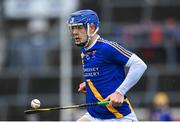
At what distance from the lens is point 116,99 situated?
8828mm

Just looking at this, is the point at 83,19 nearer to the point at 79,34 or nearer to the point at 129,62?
the point at 79,34

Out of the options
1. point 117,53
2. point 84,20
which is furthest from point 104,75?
point 84,20

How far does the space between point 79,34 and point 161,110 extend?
7663mm

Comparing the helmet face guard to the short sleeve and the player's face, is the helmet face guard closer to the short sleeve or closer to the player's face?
the player's face

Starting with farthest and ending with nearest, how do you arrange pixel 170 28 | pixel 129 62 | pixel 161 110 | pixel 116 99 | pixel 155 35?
pixel 170 28 → pixel 155 35 → pixel 161 110 → pixel 129 62 → pixel 116 99

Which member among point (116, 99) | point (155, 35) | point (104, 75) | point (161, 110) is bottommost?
point (161, 110)

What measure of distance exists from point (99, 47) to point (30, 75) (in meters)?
10.2

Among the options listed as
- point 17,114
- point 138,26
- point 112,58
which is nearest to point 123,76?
point 112,58

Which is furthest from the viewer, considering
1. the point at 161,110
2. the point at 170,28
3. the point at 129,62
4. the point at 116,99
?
the point at 170,28

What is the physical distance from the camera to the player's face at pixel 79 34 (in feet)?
29.9

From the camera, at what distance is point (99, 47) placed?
9.16 meters

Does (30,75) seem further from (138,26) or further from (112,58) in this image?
(112,58)

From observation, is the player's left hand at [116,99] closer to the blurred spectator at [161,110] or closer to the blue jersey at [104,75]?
the blue jersey at [104,75]

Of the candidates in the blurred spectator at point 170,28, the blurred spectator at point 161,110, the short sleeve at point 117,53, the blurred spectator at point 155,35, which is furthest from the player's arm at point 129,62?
the blurred spectator at point 170,28
